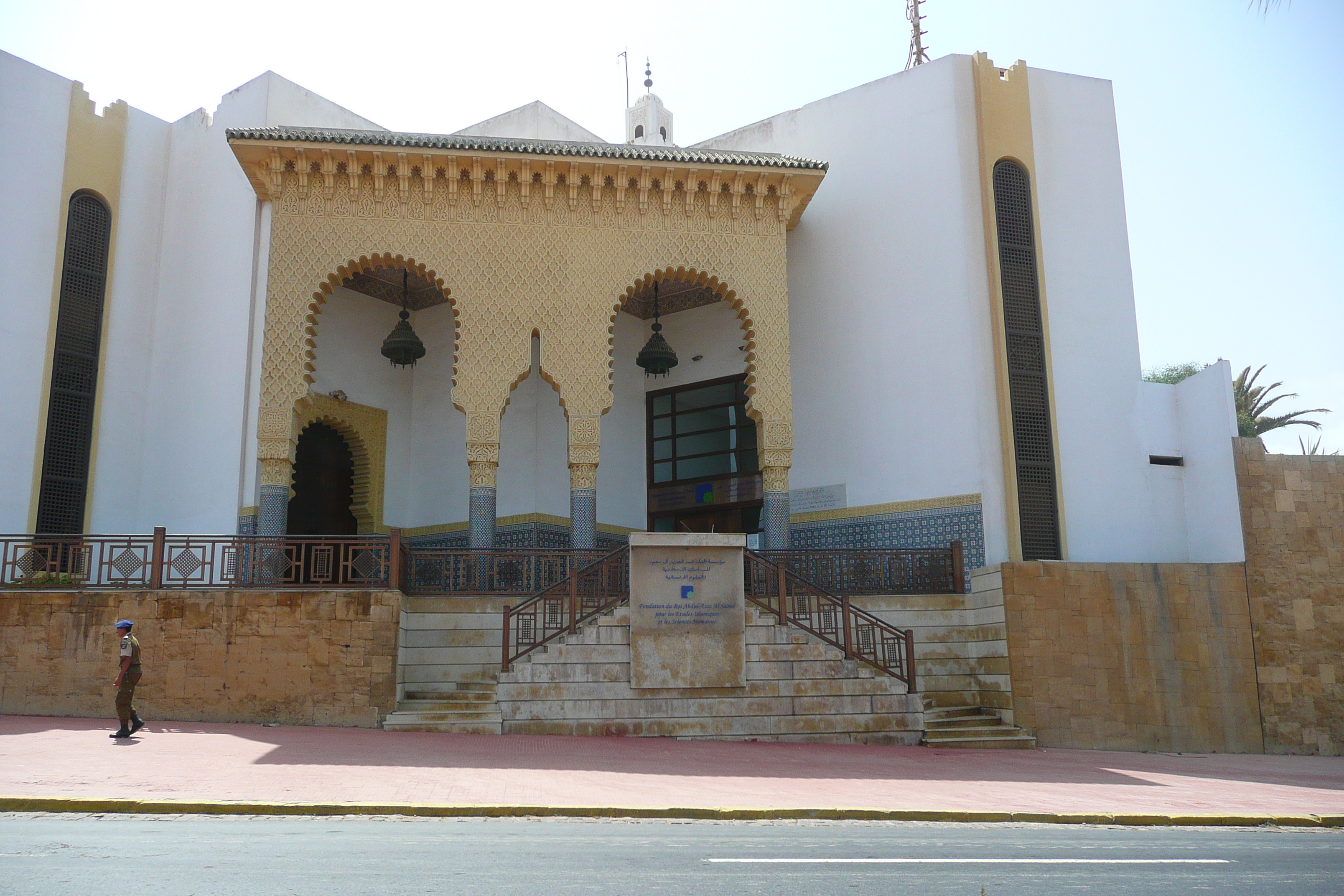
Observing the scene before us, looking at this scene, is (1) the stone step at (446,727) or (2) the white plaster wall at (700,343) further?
(2) the white plaster wall at (700,343)

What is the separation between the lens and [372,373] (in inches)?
659

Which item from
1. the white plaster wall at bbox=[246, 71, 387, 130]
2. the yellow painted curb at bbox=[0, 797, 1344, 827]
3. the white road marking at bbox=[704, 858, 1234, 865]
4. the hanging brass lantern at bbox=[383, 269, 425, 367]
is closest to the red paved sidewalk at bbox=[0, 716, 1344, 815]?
the yellow painted curb at bbox=[0, 797, 1344, 827]

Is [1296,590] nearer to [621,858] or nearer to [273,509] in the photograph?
[621,858]

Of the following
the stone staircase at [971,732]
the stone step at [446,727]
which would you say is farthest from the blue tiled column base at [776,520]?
the stone step at [446,727]

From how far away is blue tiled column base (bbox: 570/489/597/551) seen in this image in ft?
45.2

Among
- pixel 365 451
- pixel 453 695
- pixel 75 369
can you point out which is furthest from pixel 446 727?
pixel 75 369

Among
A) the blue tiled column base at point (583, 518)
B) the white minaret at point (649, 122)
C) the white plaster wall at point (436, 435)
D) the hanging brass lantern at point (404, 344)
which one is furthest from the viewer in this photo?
the white minaret at point (649, 122)

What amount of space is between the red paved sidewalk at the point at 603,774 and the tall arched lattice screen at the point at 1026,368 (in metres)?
3.46

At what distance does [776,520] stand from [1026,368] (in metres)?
4.08

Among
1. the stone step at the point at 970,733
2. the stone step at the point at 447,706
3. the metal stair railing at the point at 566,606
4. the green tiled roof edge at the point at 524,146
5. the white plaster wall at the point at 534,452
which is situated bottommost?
the stone step at the point at 970,733

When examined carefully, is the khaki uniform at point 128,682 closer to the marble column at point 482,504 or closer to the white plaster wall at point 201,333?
the white plaster wall at point 201,333

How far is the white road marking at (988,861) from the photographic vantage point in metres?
5.29

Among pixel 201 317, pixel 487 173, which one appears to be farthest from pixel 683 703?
pixel 201 317

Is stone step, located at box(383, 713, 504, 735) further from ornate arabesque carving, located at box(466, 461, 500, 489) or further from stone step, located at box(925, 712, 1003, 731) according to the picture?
stone step, located at box(925, 712, 1003, 731)
